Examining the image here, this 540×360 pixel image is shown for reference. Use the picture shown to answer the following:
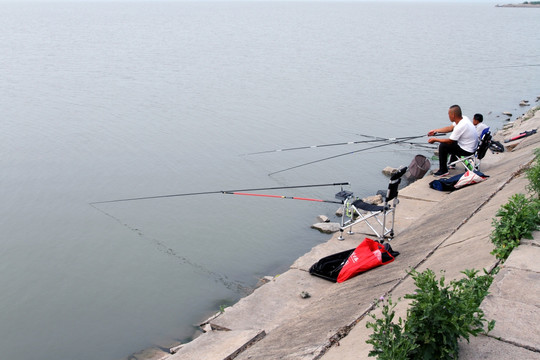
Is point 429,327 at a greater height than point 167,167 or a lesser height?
greater

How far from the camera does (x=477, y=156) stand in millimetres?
11062

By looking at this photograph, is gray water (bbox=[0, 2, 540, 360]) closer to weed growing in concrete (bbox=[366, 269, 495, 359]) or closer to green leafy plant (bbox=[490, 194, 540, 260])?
green leafy plant (bbox=[490, 194, 540, 260])

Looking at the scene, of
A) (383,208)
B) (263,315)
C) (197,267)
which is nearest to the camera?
(263,315)

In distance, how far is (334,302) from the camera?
6625 millimetres

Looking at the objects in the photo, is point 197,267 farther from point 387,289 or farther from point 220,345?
point 387,289

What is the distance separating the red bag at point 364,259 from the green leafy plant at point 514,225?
1711mm

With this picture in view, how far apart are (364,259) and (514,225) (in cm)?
218

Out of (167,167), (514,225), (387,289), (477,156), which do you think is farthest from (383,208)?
(167,167)

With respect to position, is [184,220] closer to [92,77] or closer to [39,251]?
[39,251]

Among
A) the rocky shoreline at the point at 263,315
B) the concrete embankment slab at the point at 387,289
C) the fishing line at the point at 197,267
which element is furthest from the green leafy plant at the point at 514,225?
the fishing line at the point at 197,267

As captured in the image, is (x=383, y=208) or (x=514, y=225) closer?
(x=514, y=225)

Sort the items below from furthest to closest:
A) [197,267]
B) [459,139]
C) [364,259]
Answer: [459,139] → [197,267] → [364,259]

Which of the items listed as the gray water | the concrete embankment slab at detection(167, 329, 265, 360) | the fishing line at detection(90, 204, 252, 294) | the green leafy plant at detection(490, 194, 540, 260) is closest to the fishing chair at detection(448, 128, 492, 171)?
the gray water

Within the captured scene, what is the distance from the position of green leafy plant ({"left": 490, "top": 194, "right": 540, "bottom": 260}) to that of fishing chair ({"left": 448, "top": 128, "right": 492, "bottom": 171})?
196 inches
